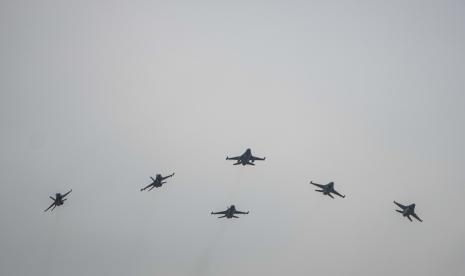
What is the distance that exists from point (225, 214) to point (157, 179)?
16.1m

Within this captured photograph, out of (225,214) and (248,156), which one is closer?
(248,156)

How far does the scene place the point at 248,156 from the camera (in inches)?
2478

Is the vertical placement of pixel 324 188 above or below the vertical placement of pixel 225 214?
above

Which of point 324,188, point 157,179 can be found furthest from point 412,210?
point 157,179

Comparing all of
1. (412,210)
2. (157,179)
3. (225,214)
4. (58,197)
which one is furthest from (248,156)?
(58,197)

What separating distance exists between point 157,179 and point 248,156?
19069mm

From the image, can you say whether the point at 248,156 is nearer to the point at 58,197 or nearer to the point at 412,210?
the point at 412,210

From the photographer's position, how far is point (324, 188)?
6362 centimetres

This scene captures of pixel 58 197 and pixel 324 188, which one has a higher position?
pixel 324 188

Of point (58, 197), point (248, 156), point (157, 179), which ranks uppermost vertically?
point (248, 156)

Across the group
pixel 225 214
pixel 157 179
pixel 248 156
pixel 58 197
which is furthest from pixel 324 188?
pixel 58 197

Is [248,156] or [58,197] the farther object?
[58,197]

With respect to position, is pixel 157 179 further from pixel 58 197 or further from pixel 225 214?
pixel 58 197

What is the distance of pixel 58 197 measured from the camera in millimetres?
68250
